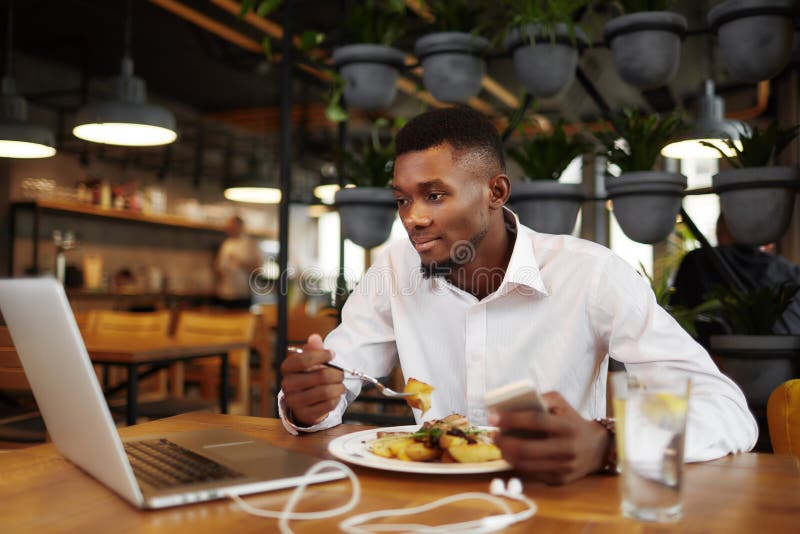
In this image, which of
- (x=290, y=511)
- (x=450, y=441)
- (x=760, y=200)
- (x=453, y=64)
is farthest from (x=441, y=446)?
(x=453, y=64)

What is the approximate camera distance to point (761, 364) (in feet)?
6.70

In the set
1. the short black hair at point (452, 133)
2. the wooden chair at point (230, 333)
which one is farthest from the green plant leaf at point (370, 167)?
the wooden chair at point (230, 333)

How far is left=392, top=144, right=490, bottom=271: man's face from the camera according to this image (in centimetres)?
140

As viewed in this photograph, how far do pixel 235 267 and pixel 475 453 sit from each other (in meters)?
7.21

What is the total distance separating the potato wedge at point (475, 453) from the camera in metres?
0.91

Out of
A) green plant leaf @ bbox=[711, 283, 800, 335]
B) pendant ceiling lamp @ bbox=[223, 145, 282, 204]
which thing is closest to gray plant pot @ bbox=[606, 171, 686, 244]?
green plant leaf @ bbox=[711, 283, 800, 335]

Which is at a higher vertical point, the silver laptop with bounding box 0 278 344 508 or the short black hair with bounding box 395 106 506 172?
the short black hair with bounding box 395 106 506 172

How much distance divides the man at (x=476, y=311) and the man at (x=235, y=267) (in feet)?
20.4

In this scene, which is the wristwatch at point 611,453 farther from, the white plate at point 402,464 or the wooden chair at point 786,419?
the wooden chair at point 786,419

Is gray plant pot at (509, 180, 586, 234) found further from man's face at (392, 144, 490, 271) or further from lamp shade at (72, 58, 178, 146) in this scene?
lamp shade at (72, 58, 178, 146)

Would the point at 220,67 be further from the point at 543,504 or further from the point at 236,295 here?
the point at 543,504

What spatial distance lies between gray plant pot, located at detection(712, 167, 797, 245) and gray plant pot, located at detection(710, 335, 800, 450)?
311 mm

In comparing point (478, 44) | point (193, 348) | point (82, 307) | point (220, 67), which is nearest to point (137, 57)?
point (220, 67)

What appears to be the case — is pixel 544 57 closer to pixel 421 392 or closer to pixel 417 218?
pixel 417 218
